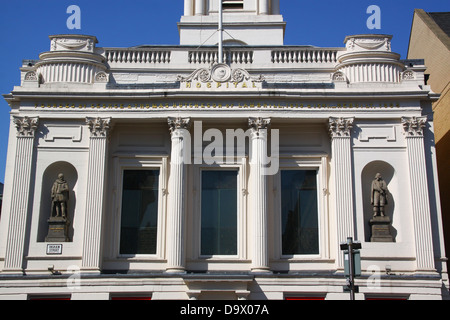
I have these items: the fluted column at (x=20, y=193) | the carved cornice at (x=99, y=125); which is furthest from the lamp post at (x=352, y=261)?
the fluted column at (x=20, y=193)

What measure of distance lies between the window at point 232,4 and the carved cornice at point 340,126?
1203 cm

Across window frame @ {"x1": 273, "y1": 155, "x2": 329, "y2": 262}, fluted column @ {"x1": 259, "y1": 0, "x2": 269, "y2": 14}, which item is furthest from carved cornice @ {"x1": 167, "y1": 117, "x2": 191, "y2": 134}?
fluted column @ {"x1": 259, "y1": 0, "x2": 269, "y2": 14}

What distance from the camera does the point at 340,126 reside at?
28.8 m

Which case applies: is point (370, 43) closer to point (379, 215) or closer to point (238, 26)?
point (379, 215)

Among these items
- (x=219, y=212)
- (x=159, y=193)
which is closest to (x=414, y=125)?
(x=219, y=212)

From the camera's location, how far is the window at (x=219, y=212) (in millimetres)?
28594

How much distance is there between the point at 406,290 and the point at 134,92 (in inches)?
551

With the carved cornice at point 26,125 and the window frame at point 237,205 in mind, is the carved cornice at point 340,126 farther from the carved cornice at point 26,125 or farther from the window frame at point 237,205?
the carved cornice at point 26,125

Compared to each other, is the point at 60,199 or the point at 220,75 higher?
the point at 220,75

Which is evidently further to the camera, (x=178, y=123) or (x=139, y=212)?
(x=139, y=212)

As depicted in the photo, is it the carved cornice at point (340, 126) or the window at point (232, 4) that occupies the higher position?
the window at point (232, 4)

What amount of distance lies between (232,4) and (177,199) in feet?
47.9
